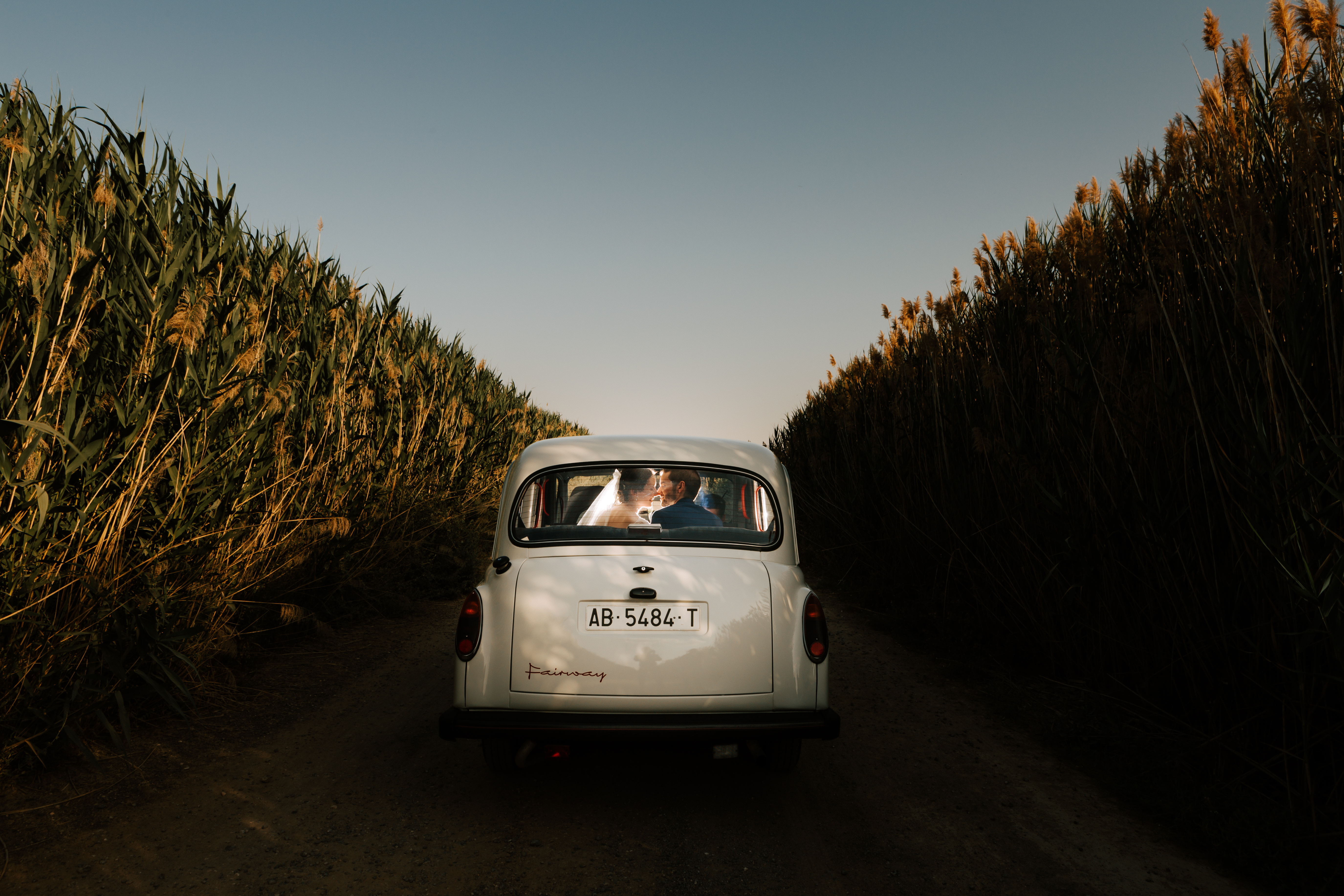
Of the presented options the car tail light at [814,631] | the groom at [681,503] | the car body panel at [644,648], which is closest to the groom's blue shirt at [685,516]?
the groom at [681,503]

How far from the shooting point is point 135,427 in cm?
379

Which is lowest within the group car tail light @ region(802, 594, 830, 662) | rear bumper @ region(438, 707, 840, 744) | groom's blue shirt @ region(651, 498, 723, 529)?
rear bumper @ region(438, 707, 840, 744)

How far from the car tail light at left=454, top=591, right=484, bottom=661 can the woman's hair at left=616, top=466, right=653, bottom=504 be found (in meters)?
1.03

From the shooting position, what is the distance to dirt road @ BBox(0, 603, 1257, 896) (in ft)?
9.16

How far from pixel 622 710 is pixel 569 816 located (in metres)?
0.54

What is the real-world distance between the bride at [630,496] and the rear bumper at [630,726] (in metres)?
1.20

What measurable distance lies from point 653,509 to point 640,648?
1.27 meters

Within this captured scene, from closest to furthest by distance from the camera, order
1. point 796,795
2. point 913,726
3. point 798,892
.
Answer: point 798,892, point 796,795, point 913,726

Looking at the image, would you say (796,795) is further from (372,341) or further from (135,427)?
(372,341)

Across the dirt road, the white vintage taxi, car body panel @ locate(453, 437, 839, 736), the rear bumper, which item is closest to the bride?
the white vintage taxi

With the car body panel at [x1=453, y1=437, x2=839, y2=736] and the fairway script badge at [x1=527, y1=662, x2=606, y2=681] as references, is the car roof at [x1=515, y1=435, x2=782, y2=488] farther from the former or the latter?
→ the fairway script badge at [x1=527, y1=662, x2=606, y2=681]

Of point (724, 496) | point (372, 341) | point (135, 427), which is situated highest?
point (372, 341)

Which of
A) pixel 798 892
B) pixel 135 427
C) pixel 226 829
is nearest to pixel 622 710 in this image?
pixel 798 892

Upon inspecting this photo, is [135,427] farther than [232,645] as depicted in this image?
No
